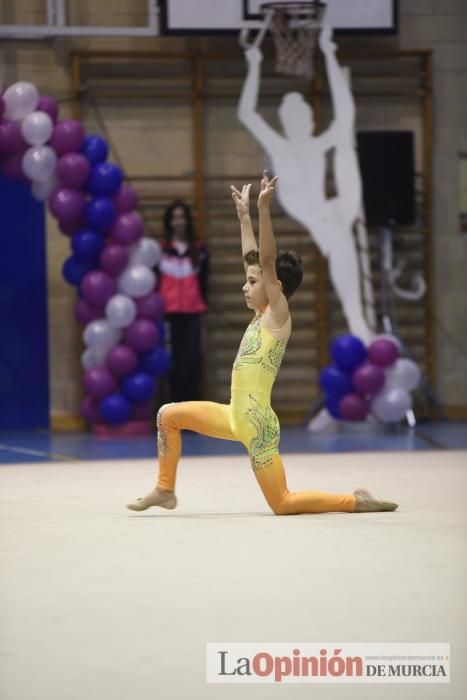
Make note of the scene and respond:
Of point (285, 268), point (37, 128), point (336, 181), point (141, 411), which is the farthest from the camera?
point (336, 181)

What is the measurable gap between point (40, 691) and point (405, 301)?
7687 millimetres

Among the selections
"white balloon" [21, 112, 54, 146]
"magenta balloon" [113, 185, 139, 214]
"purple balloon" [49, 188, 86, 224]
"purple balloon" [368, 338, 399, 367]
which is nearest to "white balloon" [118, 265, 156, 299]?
"magenta balloon" [113, 185, 139, 214]

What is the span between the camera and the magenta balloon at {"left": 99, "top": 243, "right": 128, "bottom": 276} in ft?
27.7

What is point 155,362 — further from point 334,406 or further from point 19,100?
point 19,100

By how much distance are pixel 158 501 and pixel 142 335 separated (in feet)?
12.5

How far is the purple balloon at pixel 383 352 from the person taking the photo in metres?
8.58

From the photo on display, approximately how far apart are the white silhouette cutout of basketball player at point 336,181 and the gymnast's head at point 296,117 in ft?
0.42

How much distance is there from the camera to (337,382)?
865cm

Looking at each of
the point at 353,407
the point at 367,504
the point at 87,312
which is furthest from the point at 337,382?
the point at 367,504

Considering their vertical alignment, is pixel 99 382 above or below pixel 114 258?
below

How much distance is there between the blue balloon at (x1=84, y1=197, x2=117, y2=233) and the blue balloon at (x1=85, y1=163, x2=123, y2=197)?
0.05 m

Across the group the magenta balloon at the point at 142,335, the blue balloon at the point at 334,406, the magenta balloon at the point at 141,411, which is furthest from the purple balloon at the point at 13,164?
the blue balloon at the point at 334,406

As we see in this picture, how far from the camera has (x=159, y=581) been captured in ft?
11.6

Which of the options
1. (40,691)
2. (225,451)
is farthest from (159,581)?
(225,451)
